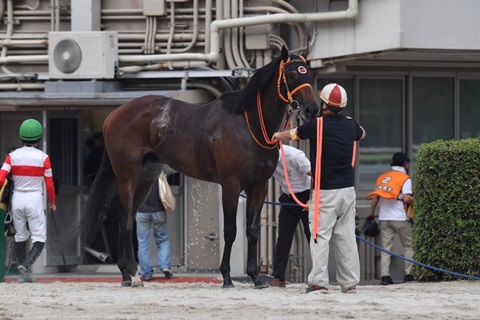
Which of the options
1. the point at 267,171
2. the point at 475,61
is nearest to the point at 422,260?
the point at 267,171

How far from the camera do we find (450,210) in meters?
15.7

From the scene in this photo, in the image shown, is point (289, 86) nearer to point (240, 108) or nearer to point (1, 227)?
point (240, 108)

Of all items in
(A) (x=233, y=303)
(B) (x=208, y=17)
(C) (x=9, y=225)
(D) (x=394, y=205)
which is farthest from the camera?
(B) (x=208, y=17)

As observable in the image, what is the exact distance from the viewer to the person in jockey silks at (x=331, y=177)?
41.7 feet

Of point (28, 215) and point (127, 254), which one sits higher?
point (28, 215)

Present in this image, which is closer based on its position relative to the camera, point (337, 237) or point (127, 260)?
point (337, 237)

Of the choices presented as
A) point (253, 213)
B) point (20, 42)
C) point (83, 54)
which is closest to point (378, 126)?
point (83, 54)

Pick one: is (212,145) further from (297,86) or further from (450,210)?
(450,210)

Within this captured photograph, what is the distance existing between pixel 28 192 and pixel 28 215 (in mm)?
279

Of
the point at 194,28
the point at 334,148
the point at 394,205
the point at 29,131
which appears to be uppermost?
the point at 194,28

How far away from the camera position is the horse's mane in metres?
13.4

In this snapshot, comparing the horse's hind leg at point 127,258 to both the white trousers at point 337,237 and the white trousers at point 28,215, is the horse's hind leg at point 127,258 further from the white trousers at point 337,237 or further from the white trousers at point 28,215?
the white trousers at point 337,237

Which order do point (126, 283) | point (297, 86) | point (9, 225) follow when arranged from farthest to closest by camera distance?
1. point (9, 225)
2. point (126, 283)
3. point (297, 86)

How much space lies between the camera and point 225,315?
11117 mm
